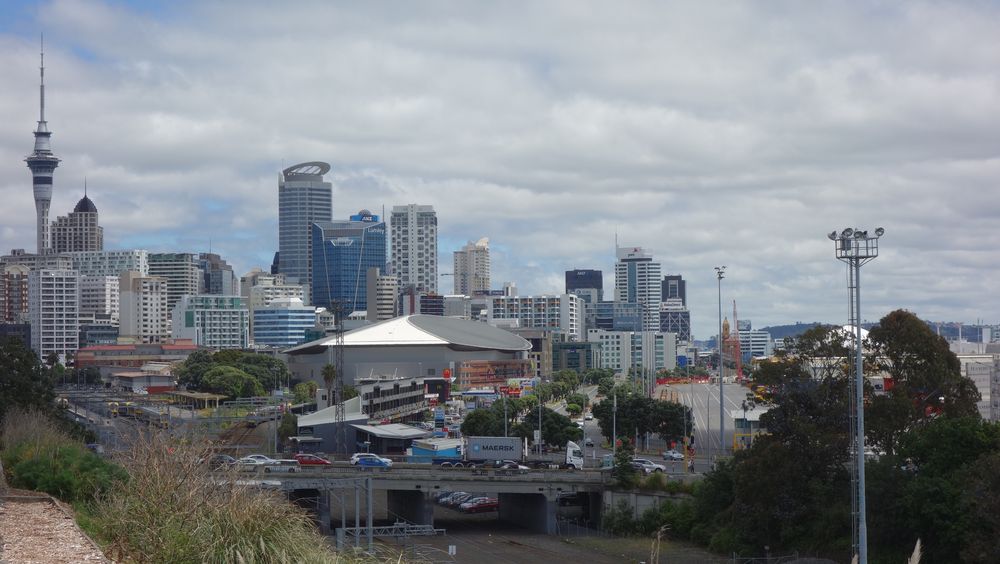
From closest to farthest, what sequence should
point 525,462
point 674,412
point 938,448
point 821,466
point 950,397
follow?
point 938,448 → point 821,466 → point 950,397 → point 525,462 → point 674,412

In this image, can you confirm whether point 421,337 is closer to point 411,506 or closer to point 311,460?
point 311,460

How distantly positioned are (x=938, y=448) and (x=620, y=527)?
17526 mm

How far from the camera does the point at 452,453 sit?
62781 millimetres

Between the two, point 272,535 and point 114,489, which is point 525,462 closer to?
point 114,489

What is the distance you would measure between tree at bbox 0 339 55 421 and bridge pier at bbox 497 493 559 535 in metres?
22.9

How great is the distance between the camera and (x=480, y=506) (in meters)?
59.7

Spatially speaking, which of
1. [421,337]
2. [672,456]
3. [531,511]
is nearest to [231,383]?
[421,337]

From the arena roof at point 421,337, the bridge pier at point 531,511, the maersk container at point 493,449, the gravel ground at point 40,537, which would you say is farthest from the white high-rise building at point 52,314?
the gravel ground at point 40,537

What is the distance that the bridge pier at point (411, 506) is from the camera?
170 feet

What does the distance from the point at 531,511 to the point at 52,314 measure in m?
164

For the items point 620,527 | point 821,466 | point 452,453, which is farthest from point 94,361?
point 821,466

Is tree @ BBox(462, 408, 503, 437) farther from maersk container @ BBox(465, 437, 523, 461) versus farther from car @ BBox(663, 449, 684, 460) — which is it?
maersk container @ BBox(465, 437, 523, 461)

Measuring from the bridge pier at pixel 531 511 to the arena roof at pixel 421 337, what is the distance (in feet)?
221

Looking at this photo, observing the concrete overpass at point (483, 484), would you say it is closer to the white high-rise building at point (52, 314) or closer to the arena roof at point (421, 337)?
the arena roof at point (421, 337)
